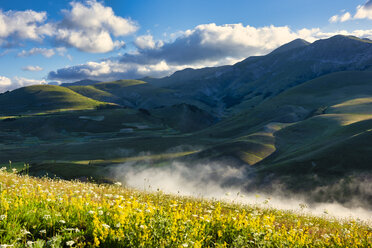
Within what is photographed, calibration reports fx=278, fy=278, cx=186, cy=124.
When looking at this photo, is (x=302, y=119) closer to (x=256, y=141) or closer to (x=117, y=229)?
(x=256, y=141)

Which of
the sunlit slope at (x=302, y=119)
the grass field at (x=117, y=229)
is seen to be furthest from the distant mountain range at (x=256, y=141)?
the grass field at (x=117, y=229)

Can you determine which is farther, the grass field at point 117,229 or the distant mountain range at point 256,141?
the distant mountain range at point 256,141

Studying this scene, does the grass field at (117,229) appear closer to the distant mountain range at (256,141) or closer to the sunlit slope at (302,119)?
the distant mountain range at (256,141)

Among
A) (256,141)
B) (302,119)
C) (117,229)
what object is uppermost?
(117,229)

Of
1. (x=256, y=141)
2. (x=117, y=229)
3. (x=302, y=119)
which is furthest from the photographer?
(x=302, y=119)

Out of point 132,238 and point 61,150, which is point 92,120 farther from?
point 132,238

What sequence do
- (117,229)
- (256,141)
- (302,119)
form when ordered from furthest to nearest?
(302,119), (256,141), (117,229)

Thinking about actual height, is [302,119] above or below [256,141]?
below

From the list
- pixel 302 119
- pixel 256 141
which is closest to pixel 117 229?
pixel 256 141

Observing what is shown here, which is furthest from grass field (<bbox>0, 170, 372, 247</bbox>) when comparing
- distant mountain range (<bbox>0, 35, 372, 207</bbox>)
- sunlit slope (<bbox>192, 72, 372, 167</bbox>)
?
sunlit slope (<bbox>192, 72, 372, 167</bbox>)

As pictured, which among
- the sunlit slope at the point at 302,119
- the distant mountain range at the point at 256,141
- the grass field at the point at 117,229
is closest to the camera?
the grass field at the point at 117,229

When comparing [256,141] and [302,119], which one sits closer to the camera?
[256,141]

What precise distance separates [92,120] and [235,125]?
3484 inches

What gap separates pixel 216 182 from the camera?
45.0 m
